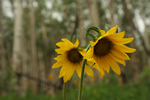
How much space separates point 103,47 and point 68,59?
332 mm

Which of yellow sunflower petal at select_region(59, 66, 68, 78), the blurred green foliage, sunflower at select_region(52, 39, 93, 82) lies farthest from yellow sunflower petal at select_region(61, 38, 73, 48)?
the blurred green foliage

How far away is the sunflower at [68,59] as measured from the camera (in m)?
1.01

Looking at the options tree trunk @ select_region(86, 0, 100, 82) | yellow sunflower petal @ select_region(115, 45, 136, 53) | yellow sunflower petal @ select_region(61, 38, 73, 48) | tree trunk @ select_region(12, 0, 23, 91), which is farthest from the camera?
tree trunk @ select_region(86, 0, 100, 82)

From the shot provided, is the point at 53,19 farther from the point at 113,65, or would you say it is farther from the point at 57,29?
the point at 113,65

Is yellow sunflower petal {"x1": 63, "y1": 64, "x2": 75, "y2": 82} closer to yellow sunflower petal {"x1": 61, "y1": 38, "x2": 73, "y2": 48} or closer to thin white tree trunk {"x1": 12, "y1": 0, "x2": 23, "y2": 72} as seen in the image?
yellow sunflower petal {"x1": 61, "y1": 38, "x2": 73, "y2": 48}

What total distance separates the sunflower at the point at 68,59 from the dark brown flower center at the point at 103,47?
0.13m

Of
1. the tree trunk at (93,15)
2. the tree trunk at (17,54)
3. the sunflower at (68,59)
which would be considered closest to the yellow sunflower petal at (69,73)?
the sunflower at (68,59)

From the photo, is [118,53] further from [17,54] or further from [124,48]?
[17,54]

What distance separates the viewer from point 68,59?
1.14 m

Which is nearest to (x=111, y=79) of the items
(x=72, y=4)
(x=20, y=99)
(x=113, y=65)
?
(x=20, y=99)

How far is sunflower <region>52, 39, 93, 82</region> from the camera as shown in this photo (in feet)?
3.32

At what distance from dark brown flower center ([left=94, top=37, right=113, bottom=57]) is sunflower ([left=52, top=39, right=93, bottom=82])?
5.3 inches

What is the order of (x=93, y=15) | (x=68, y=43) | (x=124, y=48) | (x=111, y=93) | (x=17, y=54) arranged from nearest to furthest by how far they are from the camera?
(x=124, y=48)
(x=68, y=43)
(x=111, y=93)
(x=17, y=54)
(x=93, y=15)

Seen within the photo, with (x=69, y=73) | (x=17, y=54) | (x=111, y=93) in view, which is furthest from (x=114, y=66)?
(x=17, y=54)
